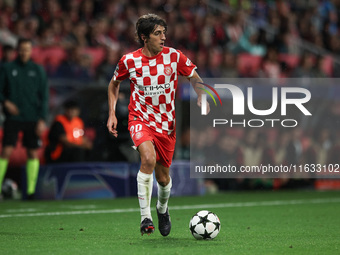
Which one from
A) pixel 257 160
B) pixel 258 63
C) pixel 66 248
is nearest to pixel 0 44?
pixel 257 160

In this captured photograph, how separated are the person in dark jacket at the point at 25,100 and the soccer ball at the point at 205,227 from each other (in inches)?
215

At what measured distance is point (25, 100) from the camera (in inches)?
455

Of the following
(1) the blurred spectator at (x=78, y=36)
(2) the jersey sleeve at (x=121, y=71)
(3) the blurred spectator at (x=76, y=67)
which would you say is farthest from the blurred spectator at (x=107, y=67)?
(2) the jersey sleeve at (x=121, y=71)

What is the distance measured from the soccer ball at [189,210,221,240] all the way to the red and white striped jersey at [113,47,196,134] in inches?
35.8

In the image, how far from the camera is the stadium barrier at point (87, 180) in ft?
39.4

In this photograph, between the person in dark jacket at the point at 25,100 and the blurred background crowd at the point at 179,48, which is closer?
the person in dark jacket at the point at 25,100

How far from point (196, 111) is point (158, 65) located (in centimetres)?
807

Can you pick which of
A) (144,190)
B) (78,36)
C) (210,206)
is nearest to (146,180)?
(144,190)

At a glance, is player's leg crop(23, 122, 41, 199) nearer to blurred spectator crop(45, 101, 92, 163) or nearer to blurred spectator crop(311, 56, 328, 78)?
blurred spectator crop(45, 101, 92, 163)

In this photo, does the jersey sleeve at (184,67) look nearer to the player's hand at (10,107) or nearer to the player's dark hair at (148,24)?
the player's dark hair at (148,24)

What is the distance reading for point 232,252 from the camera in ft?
19.0

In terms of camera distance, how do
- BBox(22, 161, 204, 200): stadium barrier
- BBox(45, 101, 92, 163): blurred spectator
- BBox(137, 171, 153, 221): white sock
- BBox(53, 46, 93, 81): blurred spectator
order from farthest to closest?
BBox(53, 46, 93, 81): blurred spectator, BBox(45, 101, 92, 163): blurred spectator, BBox(22, 161, 204, 200): stadium barrier, BBox(137, 171, 153, 221): white sock

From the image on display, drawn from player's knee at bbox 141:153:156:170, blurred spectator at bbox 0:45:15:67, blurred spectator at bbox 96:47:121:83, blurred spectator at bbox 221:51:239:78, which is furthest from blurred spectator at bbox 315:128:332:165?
player's knee at bbox 141:153:156:170

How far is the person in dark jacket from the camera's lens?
37.6 ft
